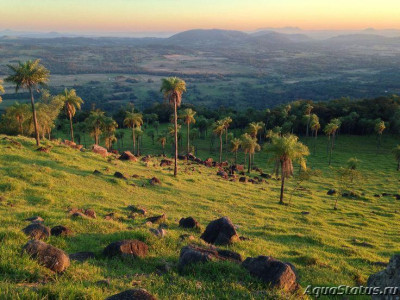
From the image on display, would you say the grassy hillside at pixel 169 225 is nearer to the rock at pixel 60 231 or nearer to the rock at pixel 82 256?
the rock at pixel 82 256

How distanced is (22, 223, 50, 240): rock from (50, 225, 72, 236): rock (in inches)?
29.6

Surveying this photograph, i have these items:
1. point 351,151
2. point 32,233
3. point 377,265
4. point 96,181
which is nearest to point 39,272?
point 32,233

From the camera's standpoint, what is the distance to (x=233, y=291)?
1190 cm

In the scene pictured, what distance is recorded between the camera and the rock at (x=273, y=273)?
1260 centimetres

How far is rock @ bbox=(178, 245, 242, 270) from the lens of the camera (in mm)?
13852

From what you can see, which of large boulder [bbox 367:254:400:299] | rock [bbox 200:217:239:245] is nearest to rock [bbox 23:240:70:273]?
rock [bbox 200:217:239:245]

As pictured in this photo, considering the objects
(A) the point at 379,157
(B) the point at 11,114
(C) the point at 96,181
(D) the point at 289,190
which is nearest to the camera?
(C) the point at 96,181

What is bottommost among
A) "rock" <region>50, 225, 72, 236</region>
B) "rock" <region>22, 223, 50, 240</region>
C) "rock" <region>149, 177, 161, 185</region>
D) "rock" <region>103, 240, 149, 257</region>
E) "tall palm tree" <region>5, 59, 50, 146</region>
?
"rock" <region>149, 177, 161, 185</region>

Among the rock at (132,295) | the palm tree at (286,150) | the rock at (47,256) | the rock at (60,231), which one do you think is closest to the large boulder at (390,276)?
the rock at (132,295)

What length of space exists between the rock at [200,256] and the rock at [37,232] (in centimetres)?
756

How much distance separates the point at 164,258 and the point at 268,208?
27435mm

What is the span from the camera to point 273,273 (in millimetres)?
13008

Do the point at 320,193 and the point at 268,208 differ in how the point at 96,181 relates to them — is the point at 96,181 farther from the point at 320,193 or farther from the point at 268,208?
the point at 320,193

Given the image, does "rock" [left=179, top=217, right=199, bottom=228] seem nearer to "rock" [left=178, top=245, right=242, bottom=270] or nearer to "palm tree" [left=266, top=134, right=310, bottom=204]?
"rock" [left=178, top=245, right=242, bottom=270]
